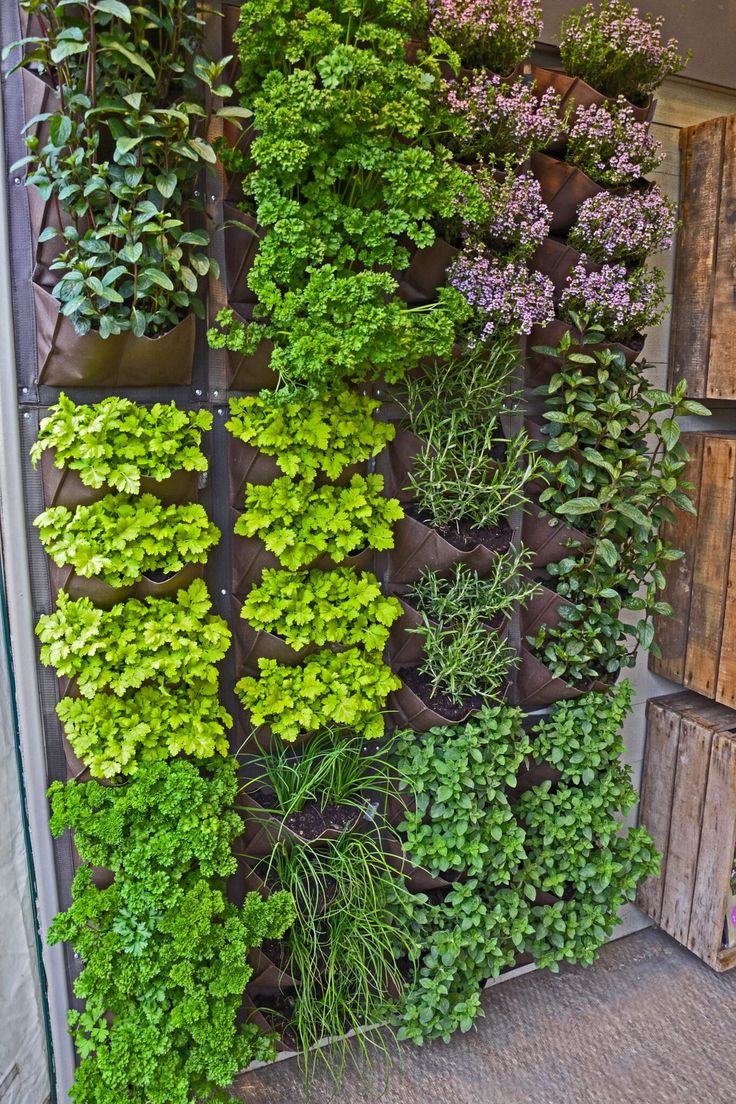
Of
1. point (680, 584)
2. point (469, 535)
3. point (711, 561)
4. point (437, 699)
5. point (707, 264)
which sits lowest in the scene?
point (437, 699)

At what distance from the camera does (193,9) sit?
1.50 meters

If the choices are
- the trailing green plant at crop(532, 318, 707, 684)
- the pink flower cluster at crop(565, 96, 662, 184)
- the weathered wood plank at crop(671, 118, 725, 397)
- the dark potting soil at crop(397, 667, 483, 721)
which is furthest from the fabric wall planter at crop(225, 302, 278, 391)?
the weathered wood plank at crop(671, 118, 725, 397)

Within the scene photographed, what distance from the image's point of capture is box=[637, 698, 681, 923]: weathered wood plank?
2549 mm

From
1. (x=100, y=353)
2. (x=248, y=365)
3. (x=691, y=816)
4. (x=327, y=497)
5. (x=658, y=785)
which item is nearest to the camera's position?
(x=100, y=353)

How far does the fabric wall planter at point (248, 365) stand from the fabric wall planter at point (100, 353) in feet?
0.39

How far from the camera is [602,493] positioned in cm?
204

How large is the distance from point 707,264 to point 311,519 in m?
1.52

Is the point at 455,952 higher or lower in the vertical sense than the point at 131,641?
lower

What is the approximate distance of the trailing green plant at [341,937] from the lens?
1.93 metres

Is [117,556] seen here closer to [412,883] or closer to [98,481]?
[98,481]

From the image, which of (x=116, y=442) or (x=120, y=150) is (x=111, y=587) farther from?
(x=120, y=150)

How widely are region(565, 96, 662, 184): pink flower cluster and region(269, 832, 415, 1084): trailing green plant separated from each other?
6.30ft

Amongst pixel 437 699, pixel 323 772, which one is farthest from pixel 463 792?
pixel 323 772

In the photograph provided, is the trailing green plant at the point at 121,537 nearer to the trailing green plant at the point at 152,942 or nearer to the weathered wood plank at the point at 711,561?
the trailing green plant at the point at 152,942
